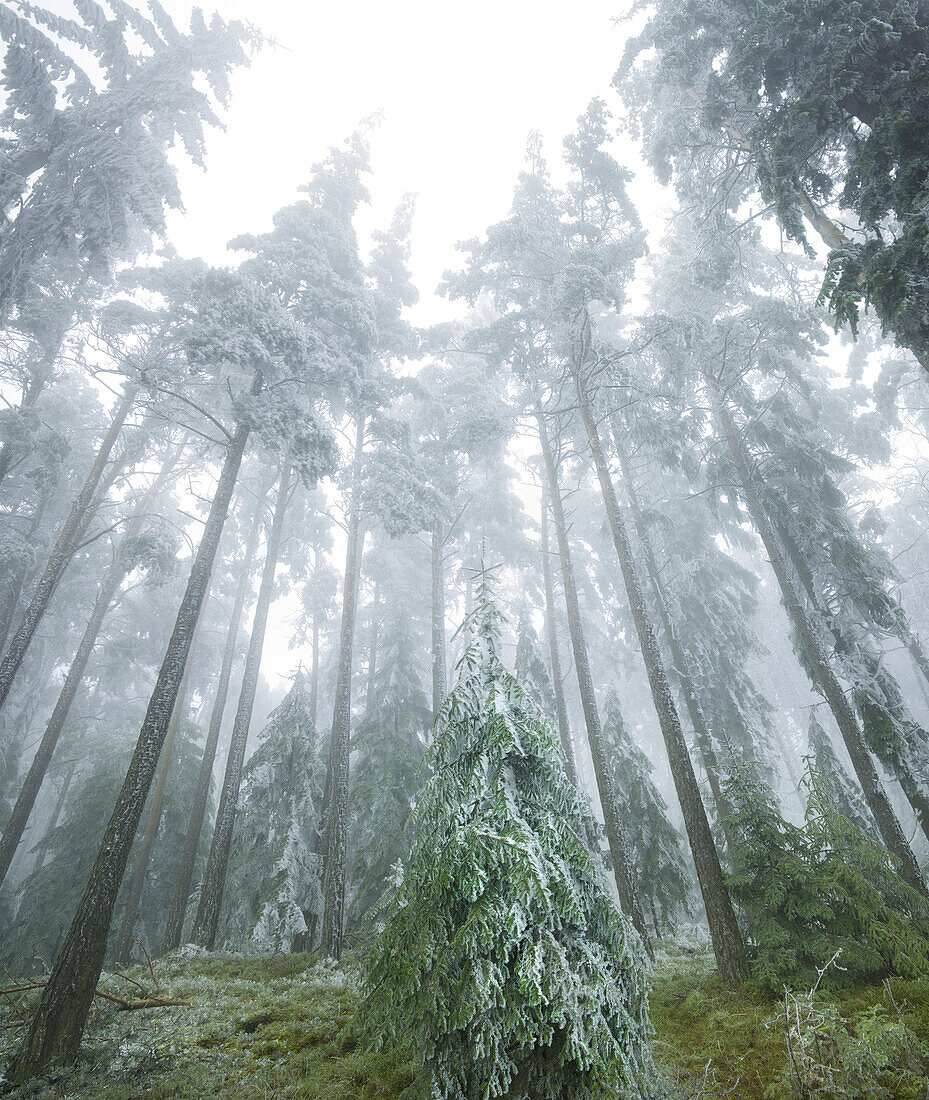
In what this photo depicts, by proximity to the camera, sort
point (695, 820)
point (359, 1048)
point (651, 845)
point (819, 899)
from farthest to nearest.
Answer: point (651, 845) → point (695, 820) → point (819, 899) → point (359, 1048)

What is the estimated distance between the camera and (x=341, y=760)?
1113 centimetres

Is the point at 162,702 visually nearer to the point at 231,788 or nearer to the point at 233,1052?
the point at 233,1052

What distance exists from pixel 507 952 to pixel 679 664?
12.0m

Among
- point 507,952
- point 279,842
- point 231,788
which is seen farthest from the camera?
point 279,842

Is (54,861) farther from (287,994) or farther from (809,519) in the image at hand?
(809,519)

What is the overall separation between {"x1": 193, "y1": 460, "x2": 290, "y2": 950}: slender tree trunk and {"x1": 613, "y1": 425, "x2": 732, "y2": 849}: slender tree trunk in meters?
10.4

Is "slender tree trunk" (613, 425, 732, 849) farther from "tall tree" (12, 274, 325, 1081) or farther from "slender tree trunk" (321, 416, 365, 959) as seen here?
"tall tree" (12, 274, 325, 1081)

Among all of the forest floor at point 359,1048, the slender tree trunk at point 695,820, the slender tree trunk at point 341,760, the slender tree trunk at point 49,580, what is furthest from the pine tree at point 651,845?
the slender tree trunk at point 49,580

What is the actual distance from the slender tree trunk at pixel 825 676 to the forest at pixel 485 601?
0.12 meters

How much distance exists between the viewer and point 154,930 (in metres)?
13.9

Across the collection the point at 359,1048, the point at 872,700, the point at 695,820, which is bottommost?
the point at 359,1048

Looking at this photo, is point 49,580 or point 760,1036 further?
point 49,580

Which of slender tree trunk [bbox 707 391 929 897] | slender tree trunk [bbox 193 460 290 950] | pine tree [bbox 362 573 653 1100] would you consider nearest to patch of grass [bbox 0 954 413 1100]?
pine tree [bbox 362 573 653 1100]

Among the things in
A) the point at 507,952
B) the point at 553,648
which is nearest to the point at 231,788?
the point at 553,648
